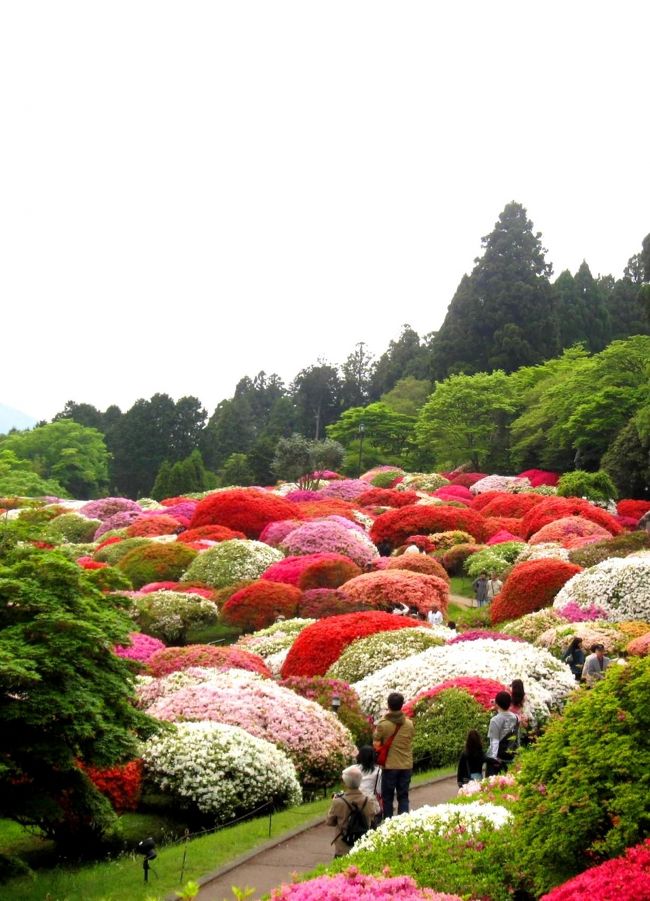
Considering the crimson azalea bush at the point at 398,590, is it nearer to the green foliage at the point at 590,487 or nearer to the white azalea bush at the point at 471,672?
the white azalea bush at the point at 471,672

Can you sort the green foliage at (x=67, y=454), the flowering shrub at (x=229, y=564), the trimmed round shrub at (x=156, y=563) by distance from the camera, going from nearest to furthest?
the flowering shrub at (x=229, y=564)
the trimmed round shrub at (x=156, y=563)
the green foliage at (x=67, y=454)

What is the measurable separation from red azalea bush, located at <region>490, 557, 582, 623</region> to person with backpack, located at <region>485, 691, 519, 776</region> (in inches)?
466

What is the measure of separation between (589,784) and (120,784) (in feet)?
21.3

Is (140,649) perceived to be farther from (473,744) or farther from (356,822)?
(356,822)

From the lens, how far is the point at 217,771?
447 inches

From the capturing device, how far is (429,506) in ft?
112

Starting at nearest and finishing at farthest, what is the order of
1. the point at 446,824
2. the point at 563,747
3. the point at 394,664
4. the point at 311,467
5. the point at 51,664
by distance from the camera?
1. the point at 563,747
2. the point at 446,824
3. the point at 51,664
4. the point at 394,664
5. the point at 311,467

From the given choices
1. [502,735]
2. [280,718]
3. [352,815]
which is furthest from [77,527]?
[352,815]

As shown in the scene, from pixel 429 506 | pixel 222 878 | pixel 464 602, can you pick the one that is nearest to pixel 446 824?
pixel 222 878

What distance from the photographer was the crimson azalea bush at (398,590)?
2219cm

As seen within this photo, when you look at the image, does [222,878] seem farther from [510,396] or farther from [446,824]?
[510,396]

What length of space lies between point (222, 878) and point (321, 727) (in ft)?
13.7

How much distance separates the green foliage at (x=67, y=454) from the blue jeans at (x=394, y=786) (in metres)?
67.6

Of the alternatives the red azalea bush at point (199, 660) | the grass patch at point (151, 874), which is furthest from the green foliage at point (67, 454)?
the grass patch at point (151, 874)
